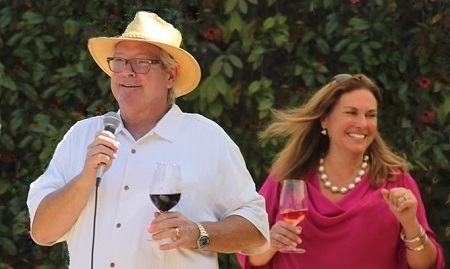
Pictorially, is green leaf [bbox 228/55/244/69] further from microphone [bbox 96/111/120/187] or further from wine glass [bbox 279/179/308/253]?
microphone [bbox 96/111/120/187]

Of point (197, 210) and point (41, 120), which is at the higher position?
point (197, 210)

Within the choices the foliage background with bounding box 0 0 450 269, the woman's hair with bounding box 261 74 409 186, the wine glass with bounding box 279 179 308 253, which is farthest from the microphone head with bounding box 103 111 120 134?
the foliage background with bounding box 0 0 450 269

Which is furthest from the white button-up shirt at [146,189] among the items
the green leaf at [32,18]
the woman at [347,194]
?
the green leaf at [32,18]

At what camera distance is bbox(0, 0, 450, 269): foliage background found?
566 cm

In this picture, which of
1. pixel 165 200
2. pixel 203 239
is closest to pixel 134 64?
pixel 165 200

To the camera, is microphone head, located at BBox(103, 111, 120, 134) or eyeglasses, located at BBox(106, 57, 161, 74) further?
eyeglasses, located at BBox(106, 57, 161, 74)

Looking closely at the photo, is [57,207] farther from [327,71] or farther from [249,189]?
[327,71]

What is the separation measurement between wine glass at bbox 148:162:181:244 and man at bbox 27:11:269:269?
0.05 m

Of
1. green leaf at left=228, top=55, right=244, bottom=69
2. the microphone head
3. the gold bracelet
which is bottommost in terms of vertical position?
the gold bracelet

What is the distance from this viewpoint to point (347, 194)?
4.91 meters

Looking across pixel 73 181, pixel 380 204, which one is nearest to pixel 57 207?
pixel 73 181

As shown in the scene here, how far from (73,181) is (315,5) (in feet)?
8.41

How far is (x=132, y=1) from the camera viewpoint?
19.6 ft

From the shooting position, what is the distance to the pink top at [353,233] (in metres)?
4.73
